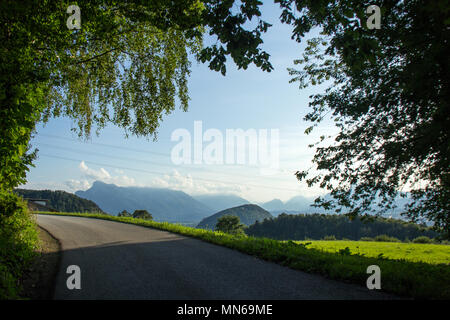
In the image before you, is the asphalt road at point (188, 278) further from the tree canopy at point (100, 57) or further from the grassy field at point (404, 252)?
the grassy field at point (404, 252)

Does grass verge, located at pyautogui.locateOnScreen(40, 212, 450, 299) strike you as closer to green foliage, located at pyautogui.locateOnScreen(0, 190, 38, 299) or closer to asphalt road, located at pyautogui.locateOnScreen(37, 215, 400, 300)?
asphalt road, located at pyautogui.locateOnScreen(37, 215, 400, 300)

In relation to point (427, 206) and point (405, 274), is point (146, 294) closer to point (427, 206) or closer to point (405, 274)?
point (405, 274)

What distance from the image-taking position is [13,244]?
6.59m

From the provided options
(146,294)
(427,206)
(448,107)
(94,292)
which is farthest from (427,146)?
(94,292)

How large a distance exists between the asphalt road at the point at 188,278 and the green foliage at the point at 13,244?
2.57 ft

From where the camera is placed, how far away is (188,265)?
20.6 feet

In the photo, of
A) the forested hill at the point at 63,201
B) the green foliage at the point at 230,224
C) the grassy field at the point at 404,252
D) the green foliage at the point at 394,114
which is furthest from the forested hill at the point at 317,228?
the forested hill at the point at 63,201

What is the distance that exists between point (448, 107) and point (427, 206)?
4338mm

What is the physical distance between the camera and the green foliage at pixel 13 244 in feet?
14.5

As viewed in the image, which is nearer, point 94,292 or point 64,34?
point 94,292

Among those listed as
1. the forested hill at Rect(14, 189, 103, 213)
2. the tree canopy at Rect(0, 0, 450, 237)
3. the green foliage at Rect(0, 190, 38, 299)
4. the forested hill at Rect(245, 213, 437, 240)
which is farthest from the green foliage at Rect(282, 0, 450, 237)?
the forested hill at Rect(14, 189, 103, 213)

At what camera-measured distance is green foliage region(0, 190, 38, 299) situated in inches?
174

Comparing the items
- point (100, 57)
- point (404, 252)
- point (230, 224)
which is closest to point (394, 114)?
point (100, 57)

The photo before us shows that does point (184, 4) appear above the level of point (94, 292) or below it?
above
